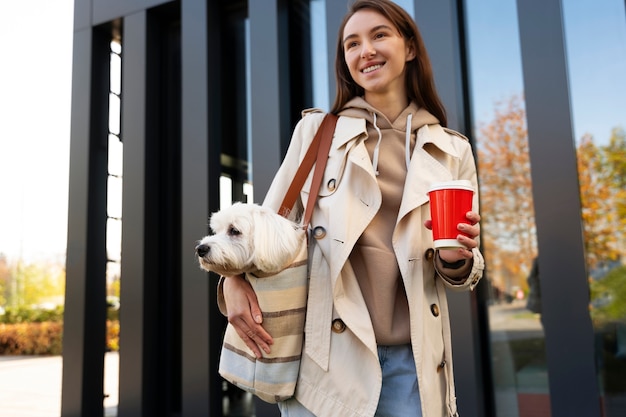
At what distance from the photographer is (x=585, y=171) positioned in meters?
4.55

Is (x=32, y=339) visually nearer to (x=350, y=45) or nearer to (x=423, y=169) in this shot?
(x=350, y=45)

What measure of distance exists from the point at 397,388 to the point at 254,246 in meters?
0.53

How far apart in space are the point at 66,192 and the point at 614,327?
5514mm

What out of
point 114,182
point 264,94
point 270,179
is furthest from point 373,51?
point 114,182

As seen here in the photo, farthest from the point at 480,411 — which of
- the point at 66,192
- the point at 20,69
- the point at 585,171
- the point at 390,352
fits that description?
the point at 20,69

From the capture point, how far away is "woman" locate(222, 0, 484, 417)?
54.9 inches

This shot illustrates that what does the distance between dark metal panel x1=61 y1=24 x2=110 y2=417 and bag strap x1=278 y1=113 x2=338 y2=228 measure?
477 cm

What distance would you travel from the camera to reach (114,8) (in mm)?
5977

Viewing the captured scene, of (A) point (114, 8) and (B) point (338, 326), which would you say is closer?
(B) point (338, 326)

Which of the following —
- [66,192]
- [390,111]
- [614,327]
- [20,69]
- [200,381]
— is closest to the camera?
[390,111]

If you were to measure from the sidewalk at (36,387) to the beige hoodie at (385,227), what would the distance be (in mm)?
5471

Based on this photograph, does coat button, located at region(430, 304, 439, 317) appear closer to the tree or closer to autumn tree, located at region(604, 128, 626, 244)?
autumn tree, located at region(604, 128, 626, 244)

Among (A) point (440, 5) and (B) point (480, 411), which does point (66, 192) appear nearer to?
(A) point (440, 5)

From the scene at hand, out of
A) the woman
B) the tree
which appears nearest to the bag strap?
the woman
